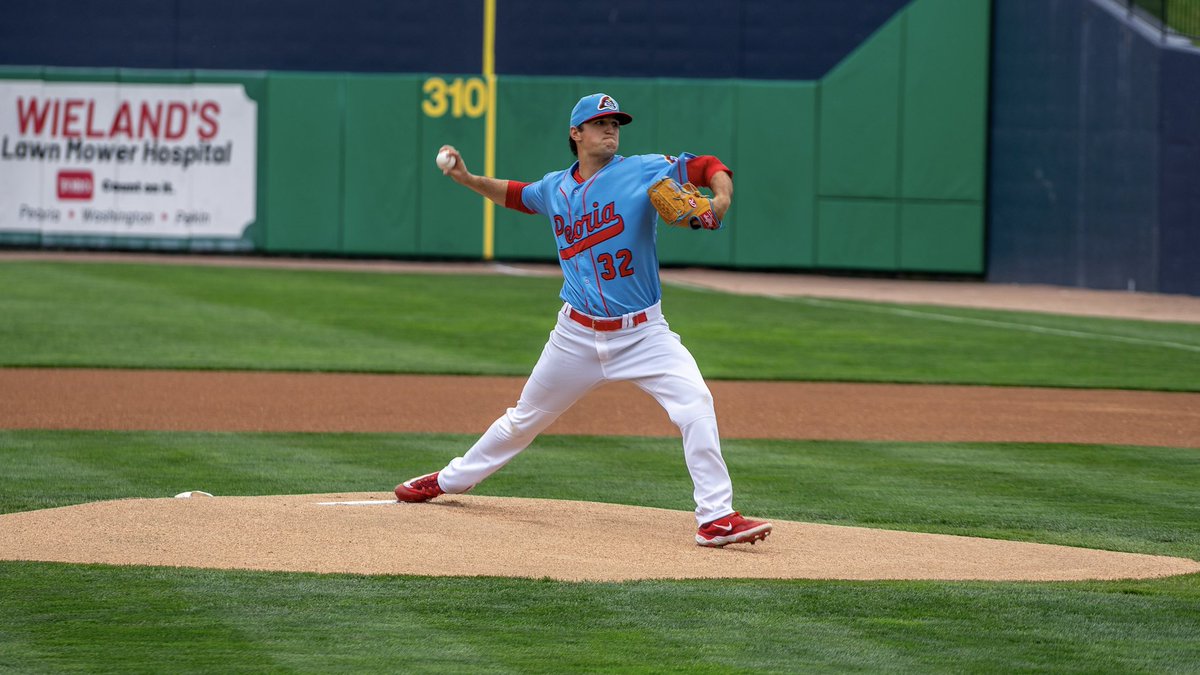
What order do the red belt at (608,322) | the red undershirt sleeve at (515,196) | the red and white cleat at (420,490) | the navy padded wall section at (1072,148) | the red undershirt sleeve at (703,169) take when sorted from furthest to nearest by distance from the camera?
the navy padded wall section at (1072,148) < the red and white cleat at (420,490) < the red undershirt sleeve at (515,196) < the red belt at (608,322) < the red undershirt sleeve at (703,169)

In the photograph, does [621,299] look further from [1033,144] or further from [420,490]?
[1033,144]

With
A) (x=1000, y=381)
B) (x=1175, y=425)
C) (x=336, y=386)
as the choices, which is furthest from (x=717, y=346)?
(x=1175, y=425)

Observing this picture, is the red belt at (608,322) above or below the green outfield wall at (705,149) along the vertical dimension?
below

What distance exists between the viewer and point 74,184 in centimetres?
2392

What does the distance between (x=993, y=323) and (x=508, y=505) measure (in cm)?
1126

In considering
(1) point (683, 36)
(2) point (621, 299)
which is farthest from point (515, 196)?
(1) point (683, 36)

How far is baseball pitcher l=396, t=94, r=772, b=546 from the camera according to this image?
21.5 ft

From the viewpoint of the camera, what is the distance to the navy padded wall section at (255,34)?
2462 centimetres

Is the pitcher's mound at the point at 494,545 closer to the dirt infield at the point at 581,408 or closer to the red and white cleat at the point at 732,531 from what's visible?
the red and white cleat at the point at 732,531

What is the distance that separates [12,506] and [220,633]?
8.81ft

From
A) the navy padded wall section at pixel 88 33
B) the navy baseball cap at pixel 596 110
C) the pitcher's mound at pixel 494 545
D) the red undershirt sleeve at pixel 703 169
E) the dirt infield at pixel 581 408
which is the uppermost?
the navy padded wall section at pixel 88 33

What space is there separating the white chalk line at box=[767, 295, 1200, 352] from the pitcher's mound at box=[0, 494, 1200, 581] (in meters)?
9.65

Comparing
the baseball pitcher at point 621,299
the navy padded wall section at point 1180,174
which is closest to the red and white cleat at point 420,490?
the baseball pitcher at point 621,299

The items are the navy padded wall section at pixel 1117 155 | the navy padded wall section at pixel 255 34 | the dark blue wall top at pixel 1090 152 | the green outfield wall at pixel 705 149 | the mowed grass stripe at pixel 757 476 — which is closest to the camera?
the mowed grass stripe at pixel 757 476
